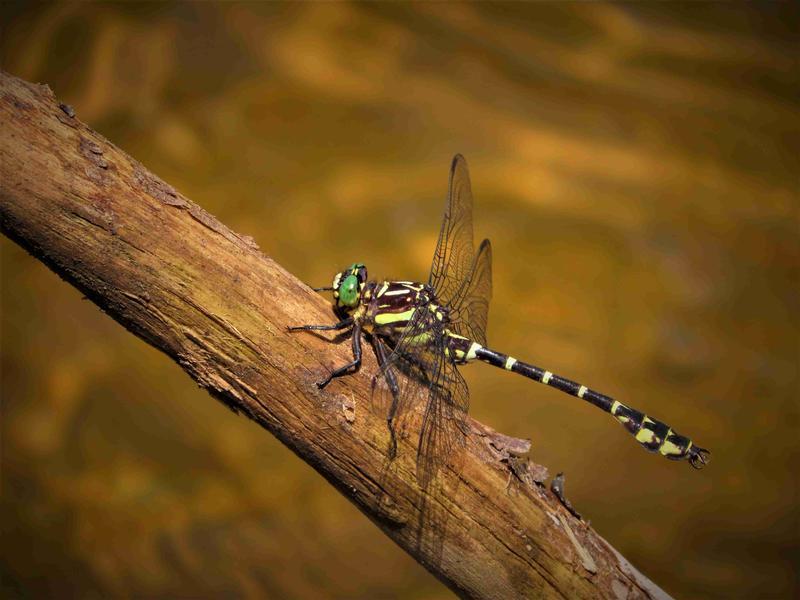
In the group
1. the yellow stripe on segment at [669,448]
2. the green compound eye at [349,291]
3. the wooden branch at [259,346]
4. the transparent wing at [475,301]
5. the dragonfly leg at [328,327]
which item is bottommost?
the wooden branch at [259,346]

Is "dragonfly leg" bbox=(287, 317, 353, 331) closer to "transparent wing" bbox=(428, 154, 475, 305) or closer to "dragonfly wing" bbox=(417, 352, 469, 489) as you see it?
"dragonfly wing" bbox=(417, 352, 469, 489)

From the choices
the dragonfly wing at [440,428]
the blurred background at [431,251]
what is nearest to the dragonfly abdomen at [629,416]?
the dragonfly wing at [440,428]

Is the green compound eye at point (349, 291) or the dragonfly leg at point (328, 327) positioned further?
the green compound eye at point (349, 291)

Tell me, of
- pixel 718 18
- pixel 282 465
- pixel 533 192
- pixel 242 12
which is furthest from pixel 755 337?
pixel 242 12

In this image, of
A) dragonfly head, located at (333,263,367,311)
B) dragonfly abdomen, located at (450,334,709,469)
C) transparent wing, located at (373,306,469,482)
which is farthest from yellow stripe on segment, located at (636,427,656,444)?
dragonfly head, located at (333,263,367,311)

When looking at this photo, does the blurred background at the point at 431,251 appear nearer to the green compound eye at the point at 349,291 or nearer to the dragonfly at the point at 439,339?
the dragonfly at the point at 439,339

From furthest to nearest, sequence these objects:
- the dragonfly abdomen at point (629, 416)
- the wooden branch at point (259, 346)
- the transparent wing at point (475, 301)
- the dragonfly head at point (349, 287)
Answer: the transparent wing at point (475, 301), the dragonfly abdomen at point (629, 416), the dragonfly head at point (349, 287), the wooden branch at point (259, 346)
